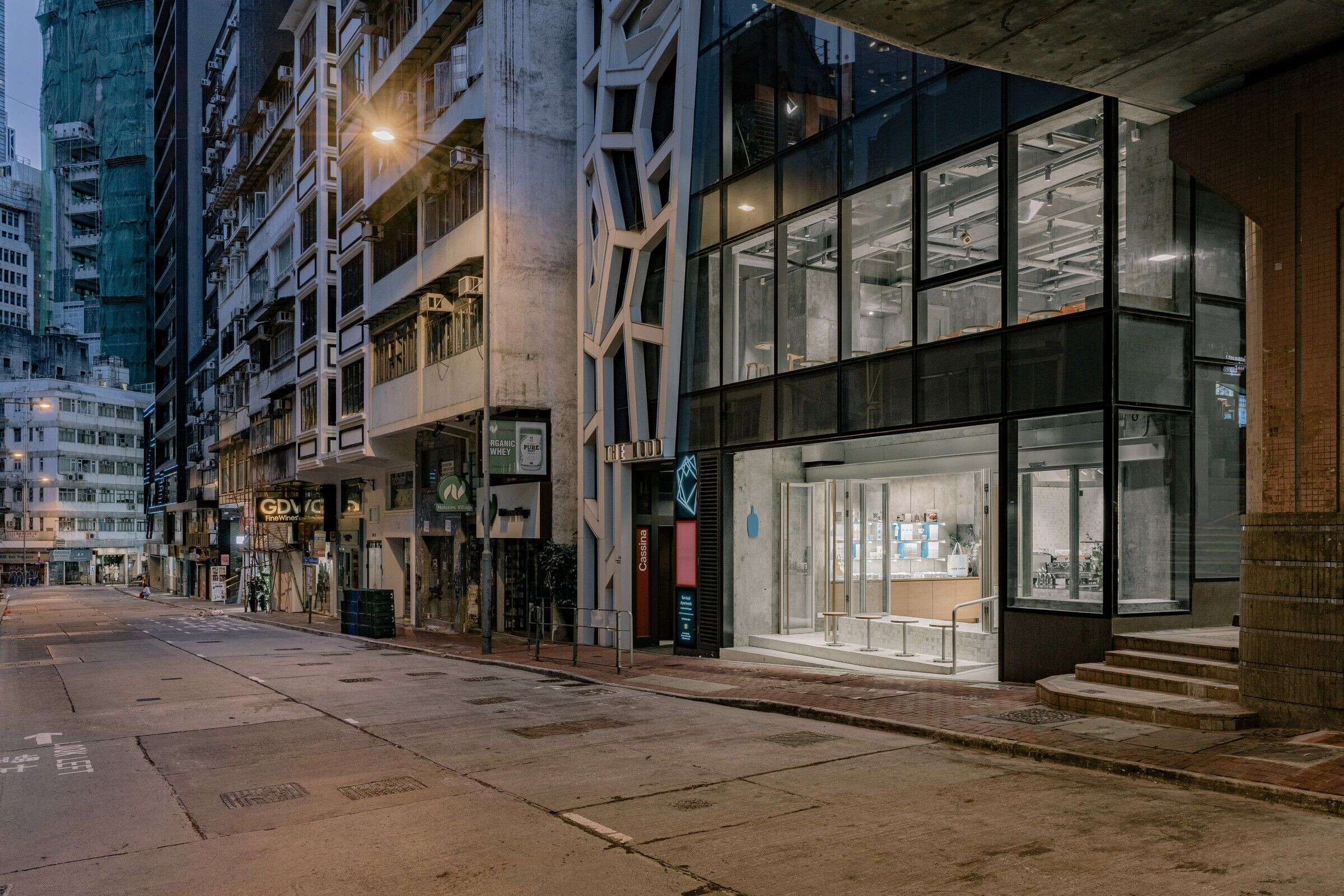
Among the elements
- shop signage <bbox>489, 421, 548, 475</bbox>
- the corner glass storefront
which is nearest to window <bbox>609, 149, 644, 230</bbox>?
the corner glass storefront

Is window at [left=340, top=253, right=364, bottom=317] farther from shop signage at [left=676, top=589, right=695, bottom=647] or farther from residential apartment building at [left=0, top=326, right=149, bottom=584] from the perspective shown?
residential apartment building at [left=0, top=326, right=149, bottom=584]

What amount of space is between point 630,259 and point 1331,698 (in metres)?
16.4

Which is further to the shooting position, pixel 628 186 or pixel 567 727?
pixel 628 186

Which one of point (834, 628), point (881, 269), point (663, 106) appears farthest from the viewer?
point (663, 106)

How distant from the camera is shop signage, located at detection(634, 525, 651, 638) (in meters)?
23.5

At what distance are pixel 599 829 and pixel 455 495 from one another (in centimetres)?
2019

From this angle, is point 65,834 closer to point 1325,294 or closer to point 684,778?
point 684,778

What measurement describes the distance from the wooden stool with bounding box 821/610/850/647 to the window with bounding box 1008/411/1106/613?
4.68 m

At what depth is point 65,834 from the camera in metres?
8.73

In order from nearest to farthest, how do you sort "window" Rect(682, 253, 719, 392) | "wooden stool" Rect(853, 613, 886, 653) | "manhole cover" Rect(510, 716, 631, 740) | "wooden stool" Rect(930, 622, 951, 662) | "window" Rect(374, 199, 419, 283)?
1. "manhole cover" Rect(510, 716, 631, 740)
2. "wooden stool" Rect(930, 622, 951, 662)
3. "wooden stool" Rect(853, 613, 886, 653)
4. "window" Rect(682, 253, 719, 392)
5. "window" Rect(374, 199, 419, 283)

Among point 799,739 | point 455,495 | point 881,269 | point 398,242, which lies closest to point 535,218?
point 455,495

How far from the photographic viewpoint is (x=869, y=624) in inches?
720

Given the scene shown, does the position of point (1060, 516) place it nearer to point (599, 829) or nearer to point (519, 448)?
point (599, 829)

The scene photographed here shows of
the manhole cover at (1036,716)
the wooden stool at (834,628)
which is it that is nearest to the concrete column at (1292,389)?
the manhole cover at (1036,716)
